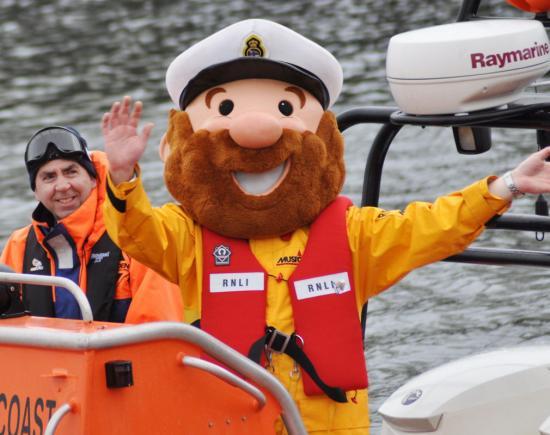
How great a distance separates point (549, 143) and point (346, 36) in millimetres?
10639

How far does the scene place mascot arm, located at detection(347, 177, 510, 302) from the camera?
3.31 metres

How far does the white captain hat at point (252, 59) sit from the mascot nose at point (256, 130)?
15 centimetres

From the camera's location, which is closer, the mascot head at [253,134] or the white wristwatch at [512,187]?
the white wristwatch at [512,187]

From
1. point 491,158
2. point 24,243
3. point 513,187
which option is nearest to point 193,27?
point 491,158

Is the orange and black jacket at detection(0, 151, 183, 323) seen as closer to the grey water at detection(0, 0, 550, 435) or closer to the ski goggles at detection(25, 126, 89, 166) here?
the ski goggles at detection(25, 126, 89, 166)

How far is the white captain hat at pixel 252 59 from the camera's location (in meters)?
3.58

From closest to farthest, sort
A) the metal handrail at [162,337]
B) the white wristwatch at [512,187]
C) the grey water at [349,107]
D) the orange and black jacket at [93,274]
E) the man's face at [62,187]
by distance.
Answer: the metal handrail at [162,337] < the white wristwatch at [512,187] < the orange and black jacket at [93,274] < the man's face at [62,187] < the grey water at [349,107]

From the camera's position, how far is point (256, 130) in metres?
3.46

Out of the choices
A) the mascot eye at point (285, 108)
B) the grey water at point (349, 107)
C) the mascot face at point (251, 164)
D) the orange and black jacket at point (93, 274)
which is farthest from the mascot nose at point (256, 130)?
the grey water at point (349, 107)

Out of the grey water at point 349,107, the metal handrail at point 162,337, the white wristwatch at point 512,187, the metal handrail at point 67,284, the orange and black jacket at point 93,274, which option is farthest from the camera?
the grey water at point 349,107

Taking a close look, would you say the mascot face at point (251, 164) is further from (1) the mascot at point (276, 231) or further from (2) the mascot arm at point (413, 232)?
(2) the mascot arm at point (413, 232)

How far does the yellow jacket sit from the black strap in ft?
0.09

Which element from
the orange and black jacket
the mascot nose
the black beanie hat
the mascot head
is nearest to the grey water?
the orange and black jacket

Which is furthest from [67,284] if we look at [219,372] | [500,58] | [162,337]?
[500,58]
